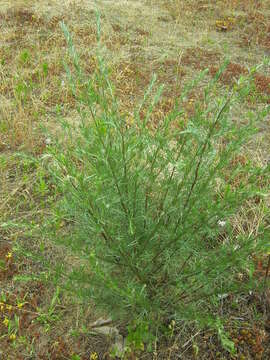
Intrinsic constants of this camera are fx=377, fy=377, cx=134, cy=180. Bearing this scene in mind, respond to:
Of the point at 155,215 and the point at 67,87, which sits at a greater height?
the point at 155,215

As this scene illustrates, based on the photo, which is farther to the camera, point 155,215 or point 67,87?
point 67,87

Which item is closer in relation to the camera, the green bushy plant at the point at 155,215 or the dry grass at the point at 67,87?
the green bushy plant at the point at 155,215

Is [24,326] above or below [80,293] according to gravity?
below

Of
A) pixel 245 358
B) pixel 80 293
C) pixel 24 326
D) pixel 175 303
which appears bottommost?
pixel 24 326

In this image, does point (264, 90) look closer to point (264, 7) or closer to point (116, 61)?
point (116, 61)

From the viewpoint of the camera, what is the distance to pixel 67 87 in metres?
5.55

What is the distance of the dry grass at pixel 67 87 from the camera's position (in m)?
2.71

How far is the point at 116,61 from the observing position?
644 centimetres

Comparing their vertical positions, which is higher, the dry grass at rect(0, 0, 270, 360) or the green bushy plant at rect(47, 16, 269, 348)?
the green bushy plant at rect(47, 16, 269, 348)

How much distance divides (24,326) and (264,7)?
952 cm

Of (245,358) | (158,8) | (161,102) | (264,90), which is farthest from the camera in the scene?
(158,8)

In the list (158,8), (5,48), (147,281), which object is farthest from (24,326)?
(158,8)

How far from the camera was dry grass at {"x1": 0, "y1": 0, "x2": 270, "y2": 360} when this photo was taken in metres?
2.71

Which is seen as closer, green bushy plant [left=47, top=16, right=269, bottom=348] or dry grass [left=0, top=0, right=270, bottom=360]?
green bushy plant [left=47, top=16, right=269, bottom=348]
